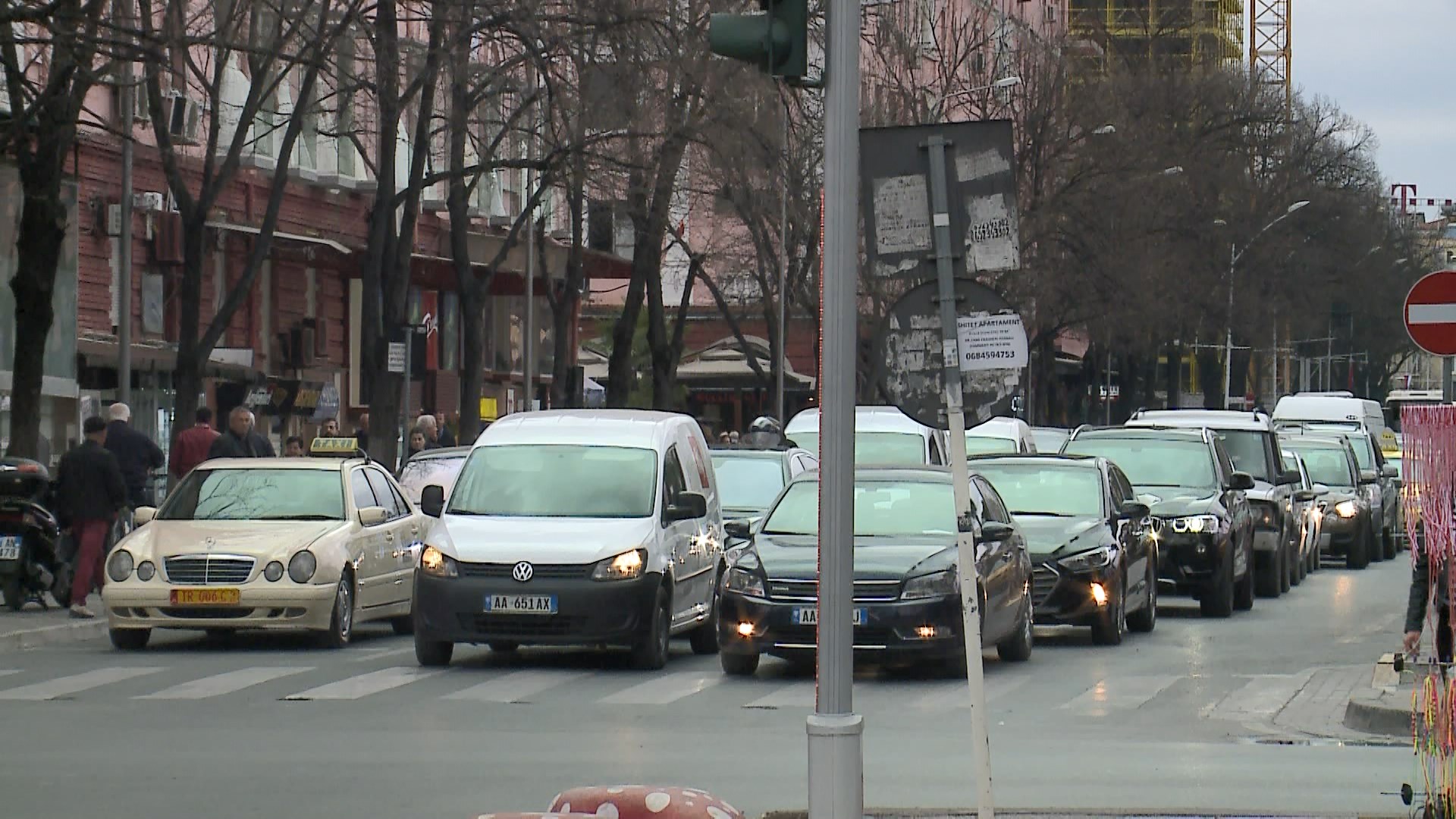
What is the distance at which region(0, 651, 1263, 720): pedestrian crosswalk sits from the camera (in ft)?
51.5

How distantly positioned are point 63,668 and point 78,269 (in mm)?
20716

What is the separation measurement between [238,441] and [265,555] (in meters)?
6.44

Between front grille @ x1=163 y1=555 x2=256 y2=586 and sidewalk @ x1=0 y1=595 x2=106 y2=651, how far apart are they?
1400mm

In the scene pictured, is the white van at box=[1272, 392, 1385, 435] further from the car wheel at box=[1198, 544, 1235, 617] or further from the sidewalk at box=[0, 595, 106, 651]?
the sidewalk at box=[0, 595, 106, 651]

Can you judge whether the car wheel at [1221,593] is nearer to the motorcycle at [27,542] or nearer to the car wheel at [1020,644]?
the car wheel at [1020,644]

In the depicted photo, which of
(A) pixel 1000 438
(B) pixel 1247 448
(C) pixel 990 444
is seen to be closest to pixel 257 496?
(C) pixel 990 444

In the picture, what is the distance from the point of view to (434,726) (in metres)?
14.1

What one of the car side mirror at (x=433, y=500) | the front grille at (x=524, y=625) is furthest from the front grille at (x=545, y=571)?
the car side mirror at (x=433, y=500)

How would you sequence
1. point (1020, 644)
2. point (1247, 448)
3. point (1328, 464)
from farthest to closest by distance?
point (1328, 464)
point (1247, 448)
point (1020, 644)

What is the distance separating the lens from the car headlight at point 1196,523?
2475 centimetres

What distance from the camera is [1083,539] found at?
2109cm

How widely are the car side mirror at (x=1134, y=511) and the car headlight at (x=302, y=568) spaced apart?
6.97 meters

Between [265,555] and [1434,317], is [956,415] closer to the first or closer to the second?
[1434,317]

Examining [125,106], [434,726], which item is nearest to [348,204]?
[125,106]
